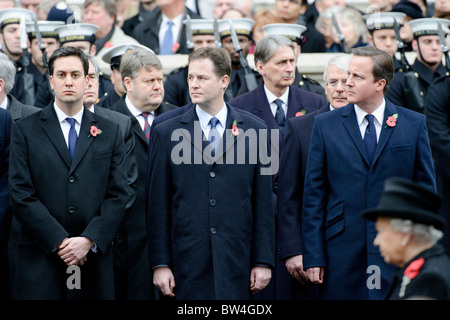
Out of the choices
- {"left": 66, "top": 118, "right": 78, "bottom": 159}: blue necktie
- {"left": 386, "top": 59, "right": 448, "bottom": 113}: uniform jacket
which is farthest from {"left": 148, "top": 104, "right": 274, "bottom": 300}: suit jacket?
{"left": 386, "top": 59, "right": 448, "bottom": 113}: uniform jacket

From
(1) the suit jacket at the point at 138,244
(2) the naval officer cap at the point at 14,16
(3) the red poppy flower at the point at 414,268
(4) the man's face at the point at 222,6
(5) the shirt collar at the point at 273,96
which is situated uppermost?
(4) the man's face at the point at 222,6

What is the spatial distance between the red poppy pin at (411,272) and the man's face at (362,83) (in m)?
2.22

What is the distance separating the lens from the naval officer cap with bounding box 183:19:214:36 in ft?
33.3

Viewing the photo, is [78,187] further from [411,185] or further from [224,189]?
[411,185]

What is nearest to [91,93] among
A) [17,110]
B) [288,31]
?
[17,110]

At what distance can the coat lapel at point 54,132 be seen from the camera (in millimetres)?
6961

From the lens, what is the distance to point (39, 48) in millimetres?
9984

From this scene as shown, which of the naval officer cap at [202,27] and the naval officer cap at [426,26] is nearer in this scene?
the naval officer cap at [426,26]

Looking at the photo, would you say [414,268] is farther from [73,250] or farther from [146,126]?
[146,126]

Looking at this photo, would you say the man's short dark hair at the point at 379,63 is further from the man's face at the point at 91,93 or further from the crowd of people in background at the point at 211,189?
the man's face at the point at 91,93

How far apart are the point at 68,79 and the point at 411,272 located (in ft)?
10.7

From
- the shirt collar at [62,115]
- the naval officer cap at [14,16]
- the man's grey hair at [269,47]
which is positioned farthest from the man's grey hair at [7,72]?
the naval officer cap at [14,16]

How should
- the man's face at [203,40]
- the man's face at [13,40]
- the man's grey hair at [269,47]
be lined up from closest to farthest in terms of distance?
the man's grey hair at [269,47] → the man's face at [203,40] → the man's face at [13,40]

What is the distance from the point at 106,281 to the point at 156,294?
1.38 metres
